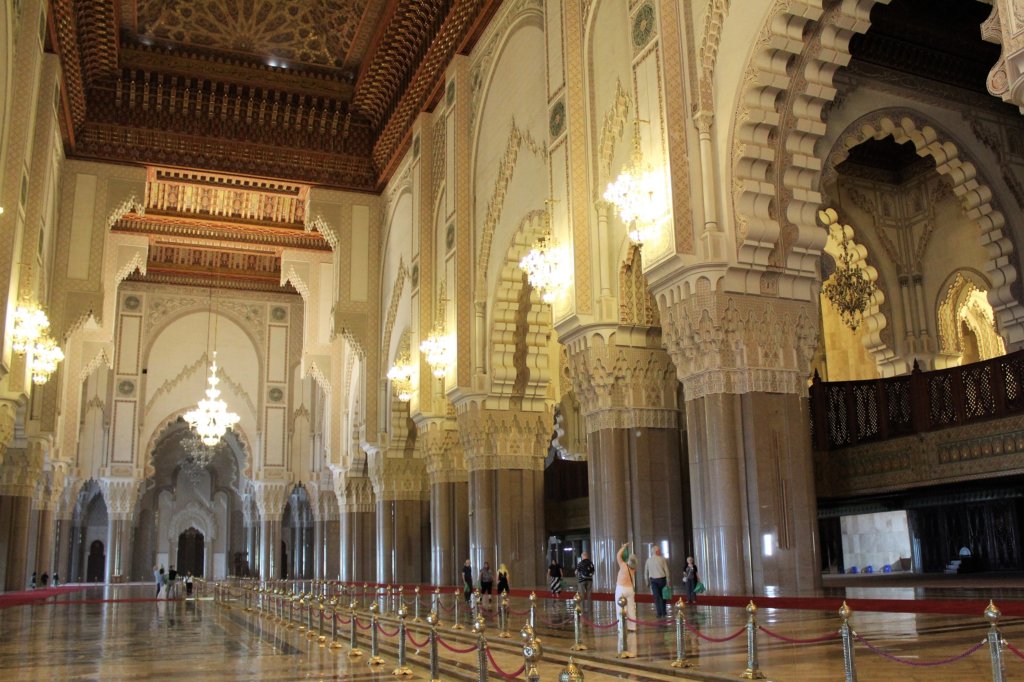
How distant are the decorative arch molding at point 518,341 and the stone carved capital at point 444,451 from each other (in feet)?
5.77

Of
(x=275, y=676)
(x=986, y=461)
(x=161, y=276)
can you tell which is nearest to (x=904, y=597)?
(x=986, y=461)

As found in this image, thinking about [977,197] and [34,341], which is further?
[34,341]

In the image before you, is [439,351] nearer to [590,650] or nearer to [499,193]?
[499,193]

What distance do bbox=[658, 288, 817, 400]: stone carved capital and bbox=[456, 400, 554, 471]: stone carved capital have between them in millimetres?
5443

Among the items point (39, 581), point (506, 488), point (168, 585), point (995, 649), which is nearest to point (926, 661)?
point (995, 649)

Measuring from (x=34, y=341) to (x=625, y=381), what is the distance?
8521mm

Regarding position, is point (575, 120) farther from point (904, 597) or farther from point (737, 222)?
point (904, 597)

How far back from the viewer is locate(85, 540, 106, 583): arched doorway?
1262 inches

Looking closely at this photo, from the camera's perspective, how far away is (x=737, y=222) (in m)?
8.52

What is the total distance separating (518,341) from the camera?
46.0 feet

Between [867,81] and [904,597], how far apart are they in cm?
651

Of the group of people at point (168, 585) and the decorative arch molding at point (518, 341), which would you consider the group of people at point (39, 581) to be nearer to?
the group of people at point (168, 585)

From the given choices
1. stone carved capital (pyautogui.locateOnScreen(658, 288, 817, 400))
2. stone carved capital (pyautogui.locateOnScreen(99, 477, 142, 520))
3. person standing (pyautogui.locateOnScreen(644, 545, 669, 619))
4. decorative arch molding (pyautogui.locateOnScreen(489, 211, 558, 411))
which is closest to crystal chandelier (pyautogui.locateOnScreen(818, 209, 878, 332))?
decorative arch molding (pyautogui.locateOnScreen(489, 211, 558, 411))

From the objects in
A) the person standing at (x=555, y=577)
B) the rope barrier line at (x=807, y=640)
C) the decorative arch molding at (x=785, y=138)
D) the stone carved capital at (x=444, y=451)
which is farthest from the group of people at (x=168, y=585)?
the rope barrier line at (x=807, y=640)
